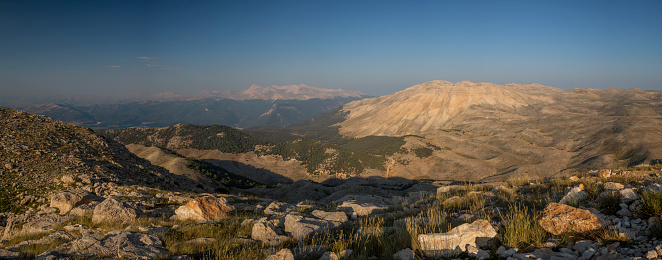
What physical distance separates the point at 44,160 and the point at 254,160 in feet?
361

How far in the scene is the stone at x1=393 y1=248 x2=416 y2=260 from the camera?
533 centimetres

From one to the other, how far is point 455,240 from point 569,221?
262 cm

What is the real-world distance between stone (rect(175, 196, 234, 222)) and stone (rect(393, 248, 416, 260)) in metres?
8.67

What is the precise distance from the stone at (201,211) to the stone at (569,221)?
11.3m

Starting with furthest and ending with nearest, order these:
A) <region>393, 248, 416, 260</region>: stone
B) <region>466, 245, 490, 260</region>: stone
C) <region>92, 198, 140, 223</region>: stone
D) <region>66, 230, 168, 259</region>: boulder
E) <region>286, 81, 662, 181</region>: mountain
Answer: <region>286, 81, 662, 181</region>: mountain < <region>92, 198, 140, 223</region>: stone < <region>66, 230, 168, 259</region>: boulder < <region>393, 248, 416, 260</region>: stone < <region>466, 245, 490, 260</region>: stone

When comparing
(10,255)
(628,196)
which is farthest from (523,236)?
(10,255)

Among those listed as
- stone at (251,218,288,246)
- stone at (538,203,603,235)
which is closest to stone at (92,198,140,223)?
stone at (251,218,288,246)

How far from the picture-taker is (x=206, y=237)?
7930 mm

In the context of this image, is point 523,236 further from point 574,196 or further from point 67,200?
point 67,200

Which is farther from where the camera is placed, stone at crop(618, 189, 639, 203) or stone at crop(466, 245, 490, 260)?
stone at crop(618, 189, 639, 203)

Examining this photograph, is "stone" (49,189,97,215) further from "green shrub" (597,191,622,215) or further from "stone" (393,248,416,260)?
"green shrub" (597,191,622,215)

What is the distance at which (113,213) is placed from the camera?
1032cm

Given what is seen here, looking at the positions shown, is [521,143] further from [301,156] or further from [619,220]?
[619,220]

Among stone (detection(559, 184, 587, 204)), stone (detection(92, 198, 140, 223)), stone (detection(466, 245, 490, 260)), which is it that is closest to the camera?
stone (detection(466, 245, 490, 260))
